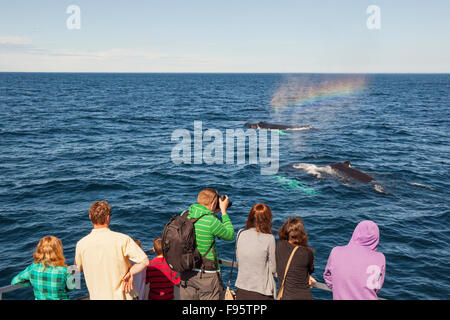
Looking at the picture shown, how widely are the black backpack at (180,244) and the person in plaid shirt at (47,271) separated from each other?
56.1 inches

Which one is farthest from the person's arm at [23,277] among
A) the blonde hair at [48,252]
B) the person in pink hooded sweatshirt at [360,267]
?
the person in pink hooded sweatshirt at [360,267]

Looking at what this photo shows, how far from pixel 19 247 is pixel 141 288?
12.7m

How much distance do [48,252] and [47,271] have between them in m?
0.26

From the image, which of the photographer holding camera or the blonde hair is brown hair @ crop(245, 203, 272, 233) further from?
the blonde hair

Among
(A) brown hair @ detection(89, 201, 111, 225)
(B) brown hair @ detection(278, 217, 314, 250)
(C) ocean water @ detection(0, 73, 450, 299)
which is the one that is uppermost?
(A) brown hair @ detection(89, 201, 111, 225)

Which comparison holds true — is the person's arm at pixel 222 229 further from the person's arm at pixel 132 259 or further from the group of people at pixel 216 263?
the person's arm at pixel 132 259

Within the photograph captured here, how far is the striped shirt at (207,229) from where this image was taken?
18.2 ft

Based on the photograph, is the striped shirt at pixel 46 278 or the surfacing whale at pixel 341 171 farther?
the surfacing whale at pixel 341 171

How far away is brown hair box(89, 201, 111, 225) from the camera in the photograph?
5102 millimetres

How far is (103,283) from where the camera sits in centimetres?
517

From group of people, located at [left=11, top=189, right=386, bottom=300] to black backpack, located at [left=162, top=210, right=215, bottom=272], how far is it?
168mm

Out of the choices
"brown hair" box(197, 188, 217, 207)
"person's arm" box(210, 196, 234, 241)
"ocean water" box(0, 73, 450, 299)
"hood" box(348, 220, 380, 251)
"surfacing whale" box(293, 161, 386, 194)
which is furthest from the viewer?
"surfacing whale" box(293, 161, 386, 194)

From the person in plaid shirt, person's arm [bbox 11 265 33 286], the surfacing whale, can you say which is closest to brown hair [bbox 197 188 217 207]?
the person in plaid shirt

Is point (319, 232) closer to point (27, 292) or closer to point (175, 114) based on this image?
point (27, 292)
